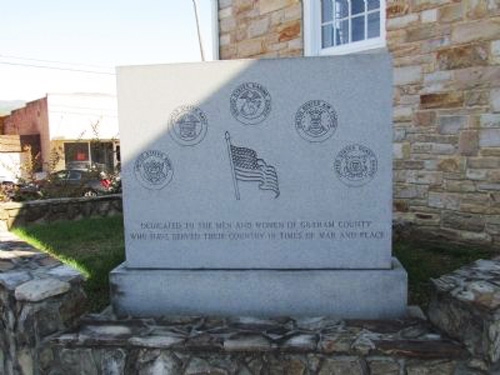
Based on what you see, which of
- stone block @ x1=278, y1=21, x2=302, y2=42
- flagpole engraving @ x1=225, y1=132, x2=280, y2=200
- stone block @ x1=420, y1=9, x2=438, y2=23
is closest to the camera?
flagpole engraving @ x1=225, y1=132, x2=280, y2=200

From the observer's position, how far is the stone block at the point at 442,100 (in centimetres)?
499

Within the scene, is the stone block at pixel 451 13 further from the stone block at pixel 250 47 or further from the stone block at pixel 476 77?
the stone block at pixel 250 47

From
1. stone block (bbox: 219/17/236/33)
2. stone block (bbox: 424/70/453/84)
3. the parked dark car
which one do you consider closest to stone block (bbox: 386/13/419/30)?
stone block (bbox: 424/70/453/84)

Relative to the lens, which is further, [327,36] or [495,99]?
[327,36]

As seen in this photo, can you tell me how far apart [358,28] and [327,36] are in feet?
1.76

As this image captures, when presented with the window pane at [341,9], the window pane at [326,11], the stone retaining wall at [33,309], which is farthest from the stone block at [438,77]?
the stone retaining wall at [33,309]

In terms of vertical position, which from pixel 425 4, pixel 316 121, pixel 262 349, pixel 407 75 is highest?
pixel 425 4

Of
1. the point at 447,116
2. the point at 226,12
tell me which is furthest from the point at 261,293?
the point at 226,12

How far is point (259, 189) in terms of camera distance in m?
3.30

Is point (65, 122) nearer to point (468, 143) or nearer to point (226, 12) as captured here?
point (226, 12)

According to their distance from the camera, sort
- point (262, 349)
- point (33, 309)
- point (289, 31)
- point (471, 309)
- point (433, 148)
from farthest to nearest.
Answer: point (289, 31)
point (433, 148)
point (33, 309)
point (262, 349)
point (471, 309)

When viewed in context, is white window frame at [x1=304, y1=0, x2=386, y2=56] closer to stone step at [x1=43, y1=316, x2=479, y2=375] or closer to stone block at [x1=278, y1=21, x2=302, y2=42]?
stone block at [x1=278, y1=21, x2=302, y2=42]

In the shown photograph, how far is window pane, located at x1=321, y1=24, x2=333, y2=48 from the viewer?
6.62 metres

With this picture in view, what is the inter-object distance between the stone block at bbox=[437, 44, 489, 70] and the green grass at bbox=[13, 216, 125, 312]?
4050 mm
